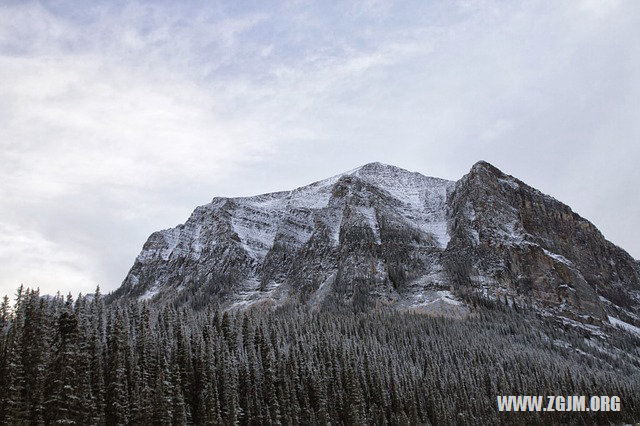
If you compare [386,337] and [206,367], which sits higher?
[386,337]

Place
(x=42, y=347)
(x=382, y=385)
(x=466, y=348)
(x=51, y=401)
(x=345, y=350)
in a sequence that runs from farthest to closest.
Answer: (x=466, y=348) → (x=345, y=350) → (x=382, y=385) → (x=42, y=347) → (x=51, y=401)

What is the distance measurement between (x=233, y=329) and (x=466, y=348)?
91.7m

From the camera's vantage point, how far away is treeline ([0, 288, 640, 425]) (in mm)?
86062

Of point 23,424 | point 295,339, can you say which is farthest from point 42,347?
point 295,339

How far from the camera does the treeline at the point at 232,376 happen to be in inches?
3388

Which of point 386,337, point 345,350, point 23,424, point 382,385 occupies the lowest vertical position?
point 23,424

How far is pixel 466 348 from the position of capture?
639ft

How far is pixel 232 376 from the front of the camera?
355ft

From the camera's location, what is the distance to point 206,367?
10819 cm

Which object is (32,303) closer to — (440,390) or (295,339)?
(295,339)

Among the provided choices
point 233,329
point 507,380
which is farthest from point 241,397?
point 507,380

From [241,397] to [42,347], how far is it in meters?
38.1

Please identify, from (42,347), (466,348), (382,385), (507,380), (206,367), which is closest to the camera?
(42,347)

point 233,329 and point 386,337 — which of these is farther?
point 386,337
